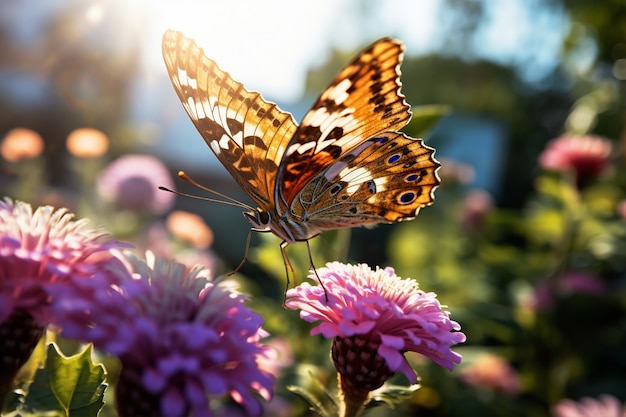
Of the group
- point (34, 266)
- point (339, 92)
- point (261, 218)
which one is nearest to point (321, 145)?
point (339, 92)

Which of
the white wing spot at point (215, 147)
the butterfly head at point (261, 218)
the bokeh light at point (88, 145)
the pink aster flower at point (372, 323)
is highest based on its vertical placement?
the bokeh light at point (88, 145)

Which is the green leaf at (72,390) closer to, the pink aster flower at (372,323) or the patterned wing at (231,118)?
the pink aster flower at (372,323)

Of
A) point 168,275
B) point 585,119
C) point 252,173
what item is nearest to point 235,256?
point 585,119

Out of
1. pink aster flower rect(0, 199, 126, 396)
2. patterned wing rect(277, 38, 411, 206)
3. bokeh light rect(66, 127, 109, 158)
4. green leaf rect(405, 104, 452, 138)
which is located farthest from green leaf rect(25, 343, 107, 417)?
bokeh light rect(66, 127, 109, 158)

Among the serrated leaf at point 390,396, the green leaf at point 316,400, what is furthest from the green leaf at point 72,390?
the serrated leaf at point 390,396

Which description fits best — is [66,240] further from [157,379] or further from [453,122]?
[453,122]

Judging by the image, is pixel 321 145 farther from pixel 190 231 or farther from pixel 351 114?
pixel 190 231
